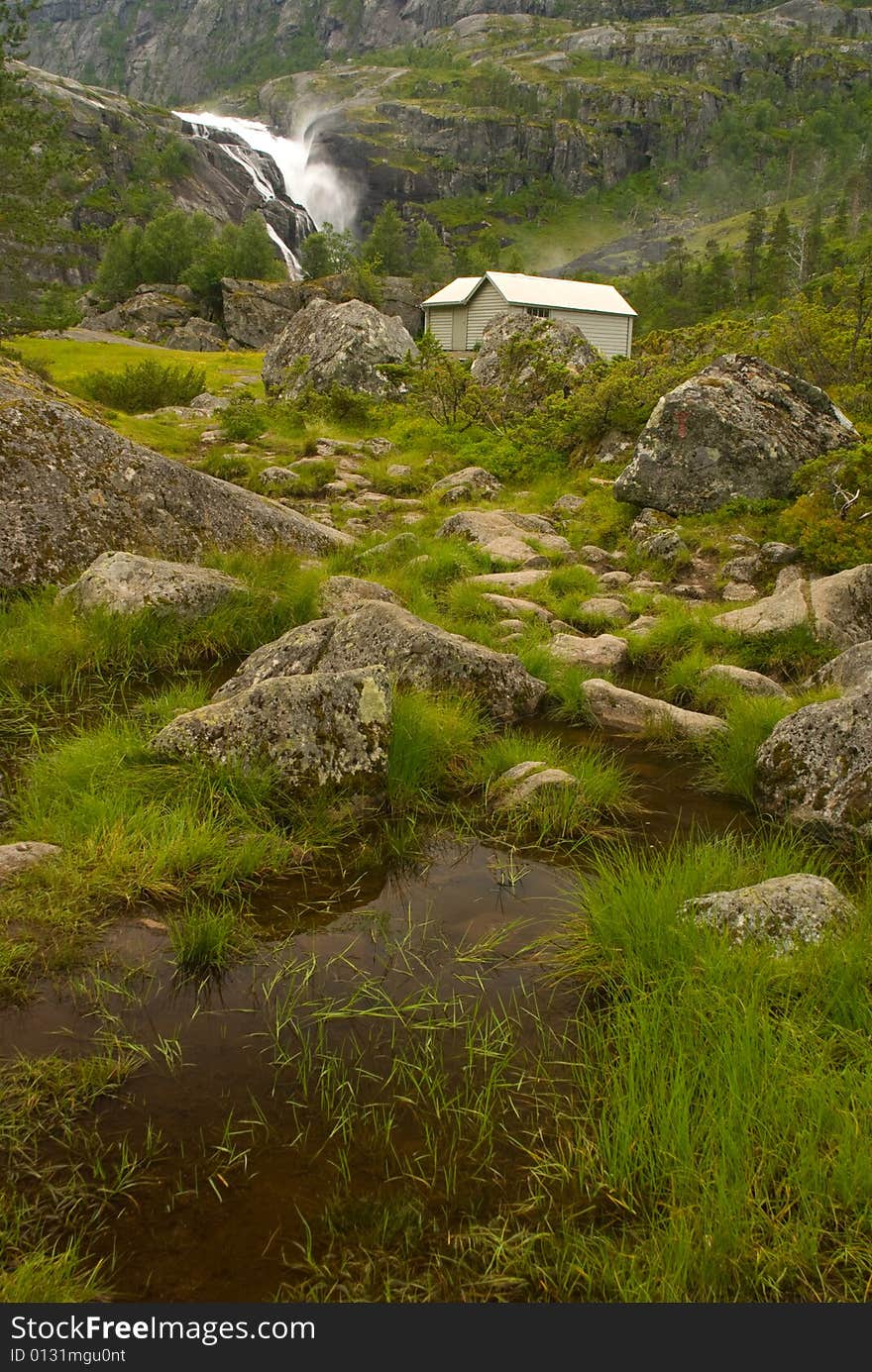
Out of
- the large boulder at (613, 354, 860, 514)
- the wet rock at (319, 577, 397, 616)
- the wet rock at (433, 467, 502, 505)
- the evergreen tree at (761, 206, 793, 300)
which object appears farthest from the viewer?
the evergreen tree at (761, 206, 793, 300)

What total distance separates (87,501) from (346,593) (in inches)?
134

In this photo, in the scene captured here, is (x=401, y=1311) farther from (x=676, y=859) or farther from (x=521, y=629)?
→ (x=521, y=629)

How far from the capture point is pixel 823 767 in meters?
6.05

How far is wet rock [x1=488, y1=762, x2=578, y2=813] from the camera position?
6.31 metres

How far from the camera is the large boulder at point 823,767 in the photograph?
19.0ft

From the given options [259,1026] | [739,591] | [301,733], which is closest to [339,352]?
[739,591]

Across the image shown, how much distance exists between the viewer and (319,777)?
235 inches

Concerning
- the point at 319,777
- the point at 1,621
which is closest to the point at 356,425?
the point at 1,621

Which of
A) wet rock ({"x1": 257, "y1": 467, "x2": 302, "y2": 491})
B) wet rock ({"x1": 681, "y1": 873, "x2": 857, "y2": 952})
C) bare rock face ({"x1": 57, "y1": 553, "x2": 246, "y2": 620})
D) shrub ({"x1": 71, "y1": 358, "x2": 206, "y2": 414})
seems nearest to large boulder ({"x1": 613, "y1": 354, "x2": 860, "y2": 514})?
wet rock ({"x1": 257, "y1": 467, "x2": 302, "y2": 491})

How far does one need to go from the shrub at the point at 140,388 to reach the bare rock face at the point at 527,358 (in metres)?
9.94

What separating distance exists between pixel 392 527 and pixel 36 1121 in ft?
40.9

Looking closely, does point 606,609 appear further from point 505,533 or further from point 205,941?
point 205,941

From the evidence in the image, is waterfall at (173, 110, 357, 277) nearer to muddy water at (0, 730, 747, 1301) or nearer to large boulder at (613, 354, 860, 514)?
large boulder at (613, 354, 860, 514)

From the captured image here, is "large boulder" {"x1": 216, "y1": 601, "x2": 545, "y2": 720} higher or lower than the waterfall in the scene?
lower
